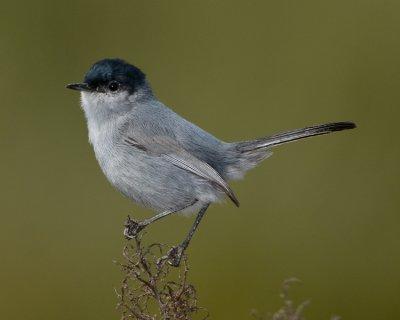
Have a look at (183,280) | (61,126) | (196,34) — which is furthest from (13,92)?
(183,280)

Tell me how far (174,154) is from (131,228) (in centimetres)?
30

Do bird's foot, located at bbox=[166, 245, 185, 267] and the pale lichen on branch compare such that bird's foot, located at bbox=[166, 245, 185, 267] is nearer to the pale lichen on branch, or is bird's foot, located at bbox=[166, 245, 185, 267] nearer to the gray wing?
the gray wing

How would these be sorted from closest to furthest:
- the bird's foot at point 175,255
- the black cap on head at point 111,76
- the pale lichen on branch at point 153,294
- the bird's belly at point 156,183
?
the pale lichen on branch at point 153,294 → the bird's foot at point 175,255 → the bird's belly at point 156,183 → the black cap on head at point 111,76

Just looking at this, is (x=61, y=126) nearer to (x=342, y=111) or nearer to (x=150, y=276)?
(x=342, y=111)

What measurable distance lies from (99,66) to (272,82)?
166cm

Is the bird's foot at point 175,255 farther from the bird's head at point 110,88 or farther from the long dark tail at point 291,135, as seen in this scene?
the bird's head at point 110,88

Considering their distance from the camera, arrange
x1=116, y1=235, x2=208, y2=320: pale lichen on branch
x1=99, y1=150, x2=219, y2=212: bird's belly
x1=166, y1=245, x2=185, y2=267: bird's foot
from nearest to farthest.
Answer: x1=116, y1=235, x2=208, y2=320: pale lichen on branch → x1=166, y1=245, x2=185, y2=267: bird's foot → x1=99, y1=150, x2=219, y2=212: bird's belly

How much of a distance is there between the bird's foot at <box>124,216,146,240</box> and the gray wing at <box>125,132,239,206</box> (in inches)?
9.5

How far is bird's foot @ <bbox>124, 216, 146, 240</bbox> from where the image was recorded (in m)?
2.82

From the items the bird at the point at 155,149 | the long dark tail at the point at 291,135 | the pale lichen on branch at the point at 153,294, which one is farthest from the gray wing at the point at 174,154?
the pale lichen on branch at the point at 153,294

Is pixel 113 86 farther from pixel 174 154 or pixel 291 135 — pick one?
pixel 291 135

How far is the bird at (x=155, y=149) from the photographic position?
9.58 ft

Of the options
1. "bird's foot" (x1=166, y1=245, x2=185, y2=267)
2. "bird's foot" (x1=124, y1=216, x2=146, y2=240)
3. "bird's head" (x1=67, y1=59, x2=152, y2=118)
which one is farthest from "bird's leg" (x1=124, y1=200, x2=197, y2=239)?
"bird's head" (x1=67, y1=59, x2=152, y2=118)

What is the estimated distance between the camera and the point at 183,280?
2289mm
